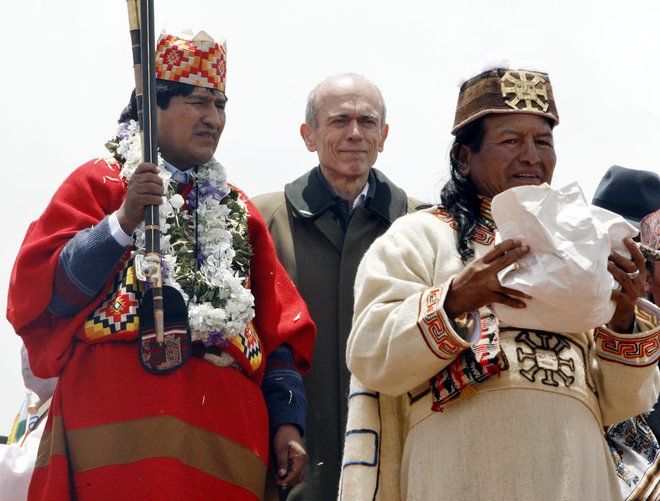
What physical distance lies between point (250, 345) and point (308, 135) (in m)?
2.05

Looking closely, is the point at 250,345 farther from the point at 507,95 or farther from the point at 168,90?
the point at 507,95

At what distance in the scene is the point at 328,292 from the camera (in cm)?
603

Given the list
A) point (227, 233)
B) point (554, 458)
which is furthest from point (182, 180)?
point (554, 458)

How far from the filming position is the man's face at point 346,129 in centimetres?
656

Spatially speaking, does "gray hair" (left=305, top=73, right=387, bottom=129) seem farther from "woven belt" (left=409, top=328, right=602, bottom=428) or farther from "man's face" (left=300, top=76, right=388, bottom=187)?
"woven belt" (left=409, top=328, right=602, bottom=428)

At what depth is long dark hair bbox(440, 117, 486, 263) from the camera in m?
4.59

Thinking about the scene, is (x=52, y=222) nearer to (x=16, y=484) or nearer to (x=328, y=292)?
(x=16, y=484)

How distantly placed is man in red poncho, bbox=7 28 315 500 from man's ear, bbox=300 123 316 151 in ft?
4.85

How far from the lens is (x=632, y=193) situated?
6320mm

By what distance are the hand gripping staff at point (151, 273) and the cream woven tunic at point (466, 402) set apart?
2.73 ft

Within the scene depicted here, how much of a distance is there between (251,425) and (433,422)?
3.67 feet

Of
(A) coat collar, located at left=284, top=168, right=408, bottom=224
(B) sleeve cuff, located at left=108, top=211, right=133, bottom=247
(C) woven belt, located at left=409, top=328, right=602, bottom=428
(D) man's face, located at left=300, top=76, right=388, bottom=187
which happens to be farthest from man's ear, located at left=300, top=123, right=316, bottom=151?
(C) woven belt, located at left=409, top=328, right=602, bottom=428

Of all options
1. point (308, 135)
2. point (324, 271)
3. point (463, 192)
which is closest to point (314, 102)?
point (308, 135)

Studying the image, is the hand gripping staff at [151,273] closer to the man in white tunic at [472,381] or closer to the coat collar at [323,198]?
the man in white tunic at [472,381]
